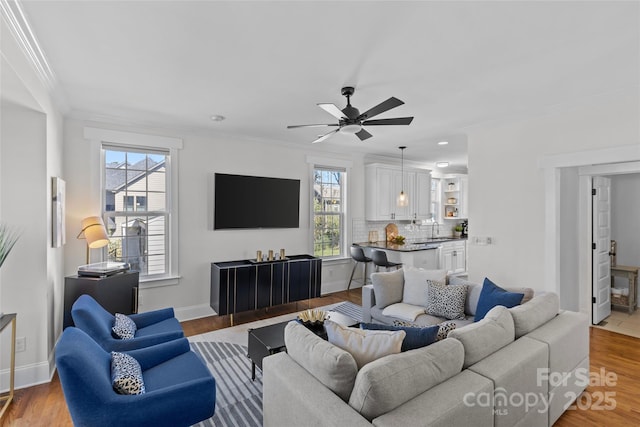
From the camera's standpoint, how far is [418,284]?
11.5 feet

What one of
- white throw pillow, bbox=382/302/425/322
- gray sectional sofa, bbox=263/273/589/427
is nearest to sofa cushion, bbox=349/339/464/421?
gray sectional sofa, bbox=263/273/589/427

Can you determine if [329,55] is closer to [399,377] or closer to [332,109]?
[332,109]

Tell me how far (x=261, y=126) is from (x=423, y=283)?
282 cm

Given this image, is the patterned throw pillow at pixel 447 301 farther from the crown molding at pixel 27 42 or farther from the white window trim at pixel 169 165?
the crown molding at pixel 27 42

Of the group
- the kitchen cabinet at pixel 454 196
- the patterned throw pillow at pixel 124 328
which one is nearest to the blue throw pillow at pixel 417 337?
the patterned throw pillow at pixel 124 328

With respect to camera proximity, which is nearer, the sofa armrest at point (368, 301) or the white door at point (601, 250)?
the sofa armrest at point (368, 301)

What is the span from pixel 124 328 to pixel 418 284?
2814 mm

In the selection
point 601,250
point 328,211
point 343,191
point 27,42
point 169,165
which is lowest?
point 601,250

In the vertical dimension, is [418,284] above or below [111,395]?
above

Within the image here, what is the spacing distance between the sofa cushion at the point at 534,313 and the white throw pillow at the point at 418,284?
1.05 meters

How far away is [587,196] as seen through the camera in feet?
13.2

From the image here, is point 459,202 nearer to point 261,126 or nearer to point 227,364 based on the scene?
point 261,126

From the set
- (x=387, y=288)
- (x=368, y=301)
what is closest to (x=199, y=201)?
(x=368, y=301)

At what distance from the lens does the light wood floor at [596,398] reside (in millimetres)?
2242
